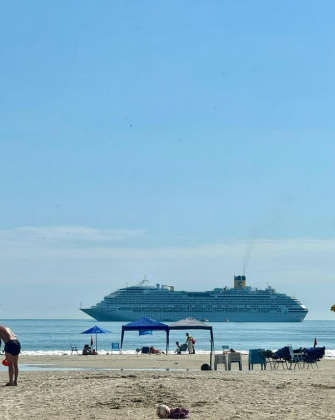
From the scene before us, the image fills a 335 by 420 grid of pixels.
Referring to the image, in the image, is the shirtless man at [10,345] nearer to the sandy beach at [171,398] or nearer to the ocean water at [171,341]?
the sandy beach at [171,398]

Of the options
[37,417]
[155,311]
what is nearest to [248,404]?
[37,417]

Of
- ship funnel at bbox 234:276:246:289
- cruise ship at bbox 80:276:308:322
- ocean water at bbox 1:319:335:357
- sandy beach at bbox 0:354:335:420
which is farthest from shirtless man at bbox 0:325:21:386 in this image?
ship funnel at bbox 234:276:246:289

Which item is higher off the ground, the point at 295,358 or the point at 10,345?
the point at 295,358

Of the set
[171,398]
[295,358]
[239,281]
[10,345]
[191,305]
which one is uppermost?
[239,281]

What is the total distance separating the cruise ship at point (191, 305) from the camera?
141 m

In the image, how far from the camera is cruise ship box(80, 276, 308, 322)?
14112cm

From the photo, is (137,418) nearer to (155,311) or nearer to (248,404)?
(248,404)

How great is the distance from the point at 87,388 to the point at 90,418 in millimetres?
3390

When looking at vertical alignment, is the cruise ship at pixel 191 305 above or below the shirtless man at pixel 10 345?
above

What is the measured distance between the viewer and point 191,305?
466 ft

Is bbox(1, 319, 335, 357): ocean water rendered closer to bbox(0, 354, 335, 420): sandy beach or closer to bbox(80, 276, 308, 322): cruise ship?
bbox(80, 276, 308, 322): cruise ship

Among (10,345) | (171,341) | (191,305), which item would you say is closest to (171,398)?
(10,345)

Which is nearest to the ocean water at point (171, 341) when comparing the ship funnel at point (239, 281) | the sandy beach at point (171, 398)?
the ship funnel at point (239, 281)

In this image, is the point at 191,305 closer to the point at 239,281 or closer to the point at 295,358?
the point at 239,281
